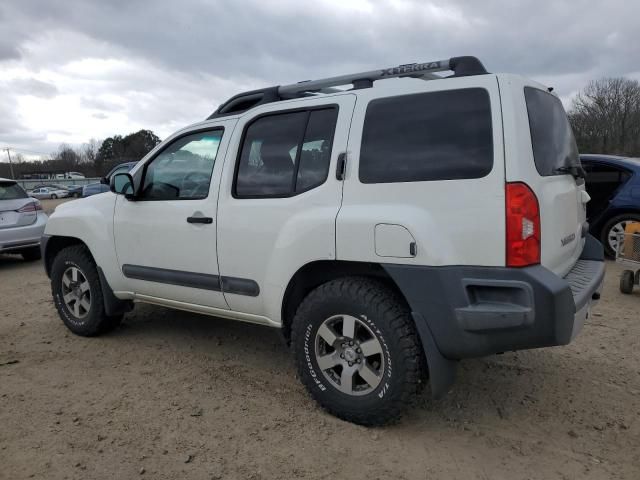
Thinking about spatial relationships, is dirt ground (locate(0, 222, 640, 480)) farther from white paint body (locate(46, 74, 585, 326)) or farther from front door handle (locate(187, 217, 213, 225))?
front door handle (locate(187, 217, 213, 225))

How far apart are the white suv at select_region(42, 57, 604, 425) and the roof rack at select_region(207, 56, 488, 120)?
11 mm

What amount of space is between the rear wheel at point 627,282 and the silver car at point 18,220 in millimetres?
8183

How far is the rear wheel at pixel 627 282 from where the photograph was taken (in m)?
5.82

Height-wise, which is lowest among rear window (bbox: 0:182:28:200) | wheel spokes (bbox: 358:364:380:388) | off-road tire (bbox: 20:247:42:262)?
off-road tire (bbox: 20:247:42:262)

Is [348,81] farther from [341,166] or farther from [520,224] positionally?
[520,224]

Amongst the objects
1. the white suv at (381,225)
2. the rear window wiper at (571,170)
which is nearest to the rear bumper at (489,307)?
the white suv at (381,225)

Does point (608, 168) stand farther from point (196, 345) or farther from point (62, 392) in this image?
point (62, 392)

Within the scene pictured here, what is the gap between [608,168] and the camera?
25.5 ft

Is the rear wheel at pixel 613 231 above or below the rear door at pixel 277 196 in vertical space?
below

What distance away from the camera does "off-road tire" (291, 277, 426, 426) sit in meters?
2.79

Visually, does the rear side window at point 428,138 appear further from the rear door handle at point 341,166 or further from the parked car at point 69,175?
the parked car at point 69,175

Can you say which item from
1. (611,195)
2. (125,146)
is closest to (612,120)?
(611,195)

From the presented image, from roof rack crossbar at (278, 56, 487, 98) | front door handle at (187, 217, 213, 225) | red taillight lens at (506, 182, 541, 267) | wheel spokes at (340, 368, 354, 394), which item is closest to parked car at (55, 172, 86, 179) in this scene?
front door handle at (187, 217, 213, 225)

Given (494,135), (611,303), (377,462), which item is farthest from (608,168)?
(377,462)
